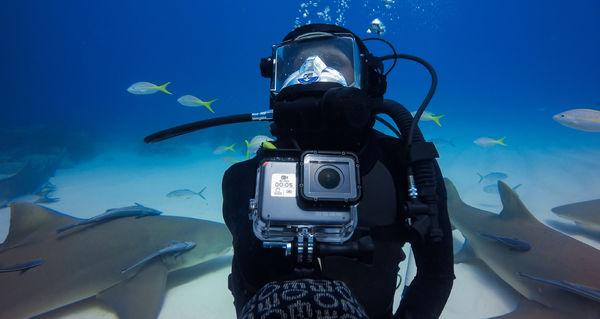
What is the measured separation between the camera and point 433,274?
6.07 feet

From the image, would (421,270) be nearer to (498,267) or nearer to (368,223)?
(368,223)

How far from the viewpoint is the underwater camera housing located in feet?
4.16

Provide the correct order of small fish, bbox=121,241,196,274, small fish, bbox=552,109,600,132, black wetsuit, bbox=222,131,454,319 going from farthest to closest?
small fish, bbox=552,109,600,132 → small fish, bbox=121,241,196,274 → black wetsuit, bbox=222,131,454,319

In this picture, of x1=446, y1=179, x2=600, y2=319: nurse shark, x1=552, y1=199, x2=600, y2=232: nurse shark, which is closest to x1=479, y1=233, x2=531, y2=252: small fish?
x1=446, y1=179, x2=600, y2=319: nurse shark

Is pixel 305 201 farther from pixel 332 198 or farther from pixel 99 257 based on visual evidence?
pixel 99 257

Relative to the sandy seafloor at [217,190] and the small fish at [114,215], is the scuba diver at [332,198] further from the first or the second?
the small fish at [114,215]

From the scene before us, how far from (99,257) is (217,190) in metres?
6.91

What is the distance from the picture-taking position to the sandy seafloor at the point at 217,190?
4070 mm

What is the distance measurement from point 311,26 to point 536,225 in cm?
437

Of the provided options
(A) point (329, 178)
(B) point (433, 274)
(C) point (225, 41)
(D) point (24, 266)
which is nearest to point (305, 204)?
(A) point (329, 178)

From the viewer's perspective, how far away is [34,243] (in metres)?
4.56

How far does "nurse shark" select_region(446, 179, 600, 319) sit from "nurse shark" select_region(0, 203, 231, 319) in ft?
12.4

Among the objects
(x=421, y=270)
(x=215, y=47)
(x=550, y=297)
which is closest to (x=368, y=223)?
(x=421, y=270)

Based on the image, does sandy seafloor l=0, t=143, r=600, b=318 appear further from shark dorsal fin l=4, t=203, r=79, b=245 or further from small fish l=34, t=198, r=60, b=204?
shark dorsal fin l=4, t=203, r=79, b=245
